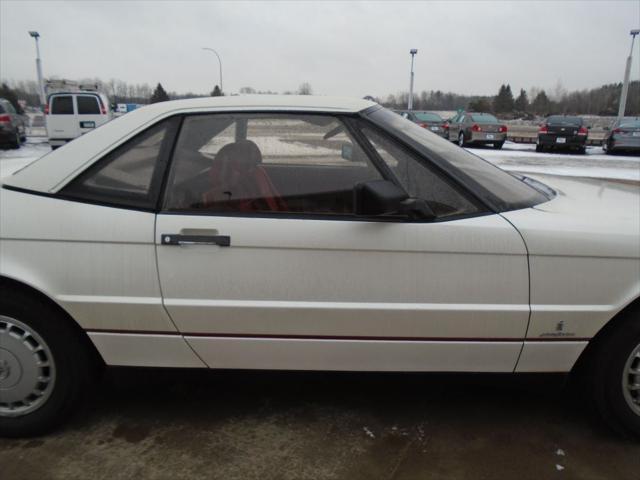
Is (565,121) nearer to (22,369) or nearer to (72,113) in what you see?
(72,113)

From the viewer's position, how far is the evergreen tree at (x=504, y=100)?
257ft

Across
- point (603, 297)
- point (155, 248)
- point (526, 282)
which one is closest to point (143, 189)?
point (155, 248)

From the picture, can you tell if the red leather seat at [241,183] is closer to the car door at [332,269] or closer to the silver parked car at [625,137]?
the car door at [332,269]

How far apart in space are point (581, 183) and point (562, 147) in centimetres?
1917

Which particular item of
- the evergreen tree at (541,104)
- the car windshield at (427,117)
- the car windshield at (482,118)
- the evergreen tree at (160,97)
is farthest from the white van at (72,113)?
the evergreen tree at (541,104)

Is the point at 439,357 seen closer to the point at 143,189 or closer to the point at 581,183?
the point at 143,189

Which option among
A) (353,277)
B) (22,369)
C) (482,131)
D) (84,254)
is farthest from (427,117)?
(22,369)

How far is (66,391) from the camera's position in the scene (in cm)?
242

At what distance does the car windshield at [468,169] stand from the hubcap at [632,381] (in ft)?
2.77

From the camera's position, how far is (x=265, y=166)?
246 centimetres

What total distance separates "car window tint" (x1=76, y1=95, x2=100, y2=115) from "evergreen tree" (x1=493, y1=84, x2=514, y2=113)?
235 ft

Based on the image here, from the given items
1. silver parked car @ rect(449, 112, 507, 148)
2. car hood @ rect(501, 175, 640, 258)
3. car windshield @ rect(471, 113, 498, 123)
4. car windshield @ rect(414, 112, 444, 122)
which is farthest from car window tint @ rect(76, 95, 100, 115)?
car hood @ rect(501, 175, 640, 258)

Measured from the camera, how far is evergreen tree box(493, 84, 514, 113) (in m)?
78.4

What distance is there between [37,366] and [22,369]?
0.07 m
